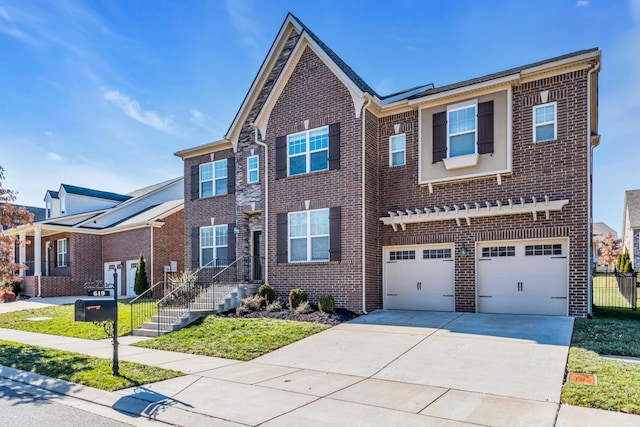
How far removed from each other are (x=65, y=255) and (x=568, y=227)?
2675 cm

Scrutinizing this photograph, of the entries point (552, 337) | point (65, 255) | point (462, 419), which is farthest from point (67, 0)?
point (65, 255)

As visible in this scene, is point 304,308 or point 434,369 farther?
point 304,308

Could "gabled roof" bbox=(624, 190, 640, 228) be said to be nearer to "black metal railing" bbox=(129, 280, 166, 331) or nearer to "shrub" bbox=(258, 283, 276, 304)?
"shrub" bbox=(258, 283, 276, 304)

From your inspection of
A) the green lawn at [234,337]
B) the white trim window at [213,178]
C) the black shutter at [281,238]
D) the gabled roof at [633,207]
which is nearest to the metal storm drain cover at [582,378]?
the green lawn at [234,337]

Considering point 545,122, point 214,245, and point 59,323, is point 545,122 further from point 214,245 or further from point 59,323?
point 59,323

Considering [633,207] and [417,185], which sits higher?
[417,185]

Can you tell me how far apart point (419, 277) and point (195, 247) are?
9685mm

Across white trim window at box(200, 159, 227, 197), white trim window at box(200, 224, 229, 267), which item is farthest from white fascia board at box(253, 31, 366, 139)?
white trim window at box(200, 224, 229, 267)

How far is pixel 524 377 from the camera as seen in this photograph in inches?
276

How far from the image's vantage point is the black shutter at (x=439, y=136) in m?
13.3

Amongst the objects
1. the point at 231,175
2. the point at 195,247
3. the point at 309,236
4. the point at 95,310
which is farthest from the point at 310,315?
the point at 195,247

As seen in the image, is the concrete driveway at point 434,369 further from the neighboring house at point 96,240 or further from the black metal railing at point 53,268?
the black metal railing at point 53,268

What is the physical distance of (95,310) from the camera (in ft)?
25.3

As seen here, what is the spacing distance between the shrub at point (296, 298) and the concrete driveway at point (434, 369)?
224 cm
